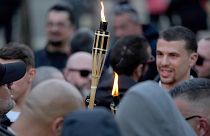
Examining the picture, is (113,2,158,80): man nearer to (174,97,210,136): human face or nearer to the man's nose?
the man's nose

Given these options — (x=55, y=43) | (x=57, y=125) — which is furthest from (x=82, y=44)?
(x=57, y=125)

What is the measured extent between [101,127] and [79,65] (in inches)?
221

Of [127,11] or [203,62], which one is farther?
[127,11]

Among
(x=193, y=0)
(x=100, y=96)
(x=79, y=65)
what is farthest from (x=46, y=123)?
(x=193, y=0)

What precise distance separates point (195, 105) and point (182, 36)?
92.3 inches

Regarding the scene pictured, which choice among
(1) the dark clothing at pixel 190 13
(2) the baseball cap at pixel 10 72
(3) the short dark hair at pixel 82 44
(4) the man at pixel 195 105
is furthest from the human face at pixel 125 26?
(4) the man at pixel 195 105

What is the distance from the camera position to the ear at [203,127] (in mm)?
6285

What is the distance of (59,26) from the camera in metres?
12.2

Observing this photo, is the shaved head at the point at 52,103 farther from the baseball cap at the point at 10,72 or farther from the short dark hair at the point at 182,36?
the short dark hair at the point at 182,36

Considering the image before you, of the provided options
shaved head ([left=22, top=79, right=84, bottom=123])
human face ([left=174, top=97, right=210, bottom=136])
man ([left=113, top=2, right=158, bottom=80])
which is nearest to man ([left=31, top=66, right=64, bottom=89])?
man ([left=113, top=2, right=158, bottom=80])

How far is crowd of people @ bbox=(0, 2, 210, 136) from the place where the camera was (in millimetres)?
5039

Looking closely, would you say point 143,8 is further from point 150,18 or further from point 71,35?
point 71,35

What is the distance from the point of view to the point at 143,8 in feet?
65.2

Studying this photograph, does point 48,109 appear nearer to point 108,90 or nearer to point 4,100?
point 4,100
